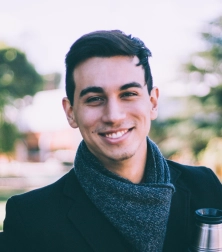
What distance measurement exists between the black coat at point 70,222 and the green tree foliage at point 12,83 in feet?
52.5

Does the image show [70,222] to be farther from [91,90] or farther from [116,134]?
[91,90]

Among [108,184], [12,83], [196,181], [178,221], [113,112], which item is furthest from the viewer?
[12,83]

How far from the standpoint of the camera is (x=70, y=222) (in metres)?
1.95

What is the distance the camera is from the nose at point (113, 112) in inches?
71.6

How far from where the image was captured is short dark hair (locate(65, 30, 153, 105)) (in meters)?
1.88

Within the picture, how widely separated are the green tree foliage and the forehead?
1616 centimetres

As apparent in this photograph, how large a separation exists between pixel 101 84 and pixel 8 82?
19.0 meters

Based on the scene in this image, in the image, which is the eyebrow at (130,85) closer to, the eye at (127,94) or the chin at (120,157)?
the eye at (127,94)

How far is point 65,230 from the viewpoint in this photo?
192 cm

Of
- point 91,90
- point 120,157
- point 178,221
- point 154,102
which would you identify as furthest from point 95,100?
point 178,221

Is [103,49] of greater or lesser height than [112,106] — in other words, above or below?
above

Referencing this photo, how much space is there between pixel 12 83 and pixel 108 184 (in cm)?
1934

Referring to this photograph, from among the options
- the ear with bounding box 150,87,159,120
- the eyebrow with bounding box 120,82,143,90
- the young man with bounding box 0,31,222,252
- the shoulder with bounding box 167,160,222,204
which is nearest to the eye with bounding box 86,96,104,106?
the young man with bounding box 0,31,222,252

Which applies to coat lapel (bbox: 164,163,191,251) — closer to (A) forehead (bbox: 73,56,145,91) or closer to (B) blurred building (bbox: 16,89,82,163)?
(A) forehead (bbox: 73,56,145,91)
